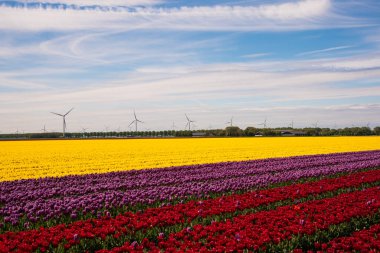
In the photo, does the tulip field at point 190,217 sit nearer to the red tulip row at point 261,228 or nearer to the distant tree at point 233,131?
the red tulip row at point 261,228

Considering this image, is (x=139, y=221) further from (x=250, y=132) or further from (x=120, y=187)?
(x=250, y=132)

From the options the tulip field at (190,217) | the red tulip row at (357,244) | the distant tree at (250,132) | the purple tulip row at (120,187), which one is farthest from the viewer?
the distant tree at (250,132)

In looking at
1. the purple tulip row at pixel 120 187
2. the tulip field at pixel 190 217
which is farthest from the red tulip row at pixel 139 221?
the purple tulip row at pixel 120 187

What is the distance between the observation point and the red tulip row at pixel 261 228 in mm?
7758

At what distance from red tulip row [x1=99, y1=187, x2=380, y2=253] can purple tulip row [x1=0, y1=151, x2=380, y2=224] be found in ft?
12.1

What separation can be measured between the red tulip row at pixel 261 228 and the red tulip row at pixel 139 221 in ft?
3.01

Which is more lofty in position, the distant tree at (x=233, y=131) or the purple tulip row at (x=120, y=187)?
the distant tree at (x=233, y=131)

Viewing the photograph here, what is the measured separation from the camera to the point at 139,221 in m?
9.77

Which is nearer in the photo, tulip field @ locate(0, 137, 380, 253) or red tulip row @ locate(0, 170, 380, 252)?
tulip field @ locate(0, 137, 380, 253)

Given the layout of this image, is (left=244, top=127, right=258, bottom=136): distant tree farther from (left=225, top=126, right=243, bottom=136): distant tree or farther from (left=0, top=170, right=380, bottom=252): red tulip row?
(left=0, top=170, right=380, bottom=252): red tulip row

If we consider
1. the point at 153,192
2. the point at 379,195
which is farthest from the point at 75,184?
the point at 379,195

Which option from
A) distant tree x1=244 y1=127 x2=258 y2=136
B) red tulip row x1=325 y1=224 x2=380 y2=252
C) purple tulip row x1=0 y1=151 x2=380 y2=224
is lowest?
red tulip row x1=325 y1=224 x2=380 y2=252

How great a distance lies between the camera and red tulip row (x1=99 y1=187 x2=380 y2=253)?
7.76 m

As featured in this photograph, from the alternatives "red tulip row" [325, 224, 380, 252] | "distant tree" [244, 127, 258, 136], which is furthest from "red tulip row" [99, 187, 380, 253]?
"distant tree" [244, 127, 258, 136]
